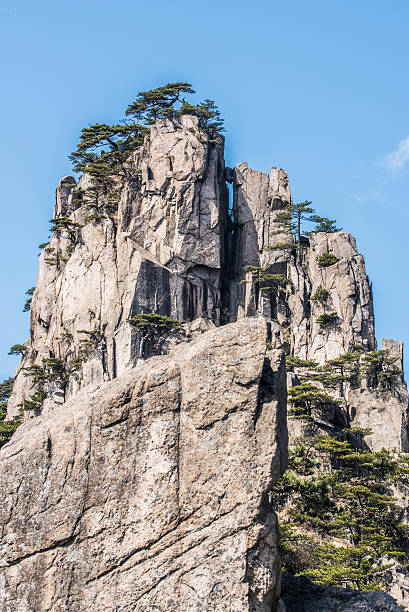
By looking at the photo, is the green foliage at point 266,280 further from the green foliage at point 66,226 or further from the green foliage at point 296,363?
the green foliage at point 66,226

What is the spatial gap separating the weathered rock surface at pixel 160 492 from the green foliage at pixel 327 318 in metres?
50.9

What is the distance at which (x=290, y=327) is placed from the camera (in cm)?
6394

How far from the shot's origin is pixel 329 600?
449 inches

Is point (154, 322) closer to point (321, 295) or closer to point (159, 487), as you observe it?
point (321, 295)

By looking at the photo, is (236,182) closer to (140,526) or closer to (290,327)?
(290,327)

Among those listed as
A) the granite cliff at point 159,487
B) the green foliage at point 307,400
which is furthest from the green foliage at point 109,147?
the granite cliff at point 159,487

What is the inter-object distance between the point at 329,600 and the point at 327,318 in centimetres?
5054

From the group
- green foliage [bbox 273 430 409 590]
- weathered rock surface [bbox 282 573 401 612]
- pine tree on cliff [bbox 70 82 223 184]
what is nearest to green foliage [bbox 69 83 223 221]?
pine tree on cliff [bbox 70 82 223 184]

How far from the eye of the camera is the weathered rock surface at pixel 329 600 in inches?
440

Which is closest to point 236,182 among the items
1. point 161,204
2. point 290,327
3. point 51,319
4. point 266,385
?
point 161,204

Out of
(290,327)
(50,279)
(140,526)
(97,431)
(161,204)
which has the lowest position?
(140,526)

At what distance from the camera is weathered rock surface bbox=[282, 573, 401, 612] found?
11180mm

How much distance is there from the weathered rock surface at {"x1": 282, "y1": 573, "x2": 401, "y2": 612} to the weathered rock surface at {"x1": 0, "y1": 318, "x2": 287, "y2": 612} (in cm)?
123

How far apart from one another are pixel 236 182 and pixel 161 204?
10204mm
